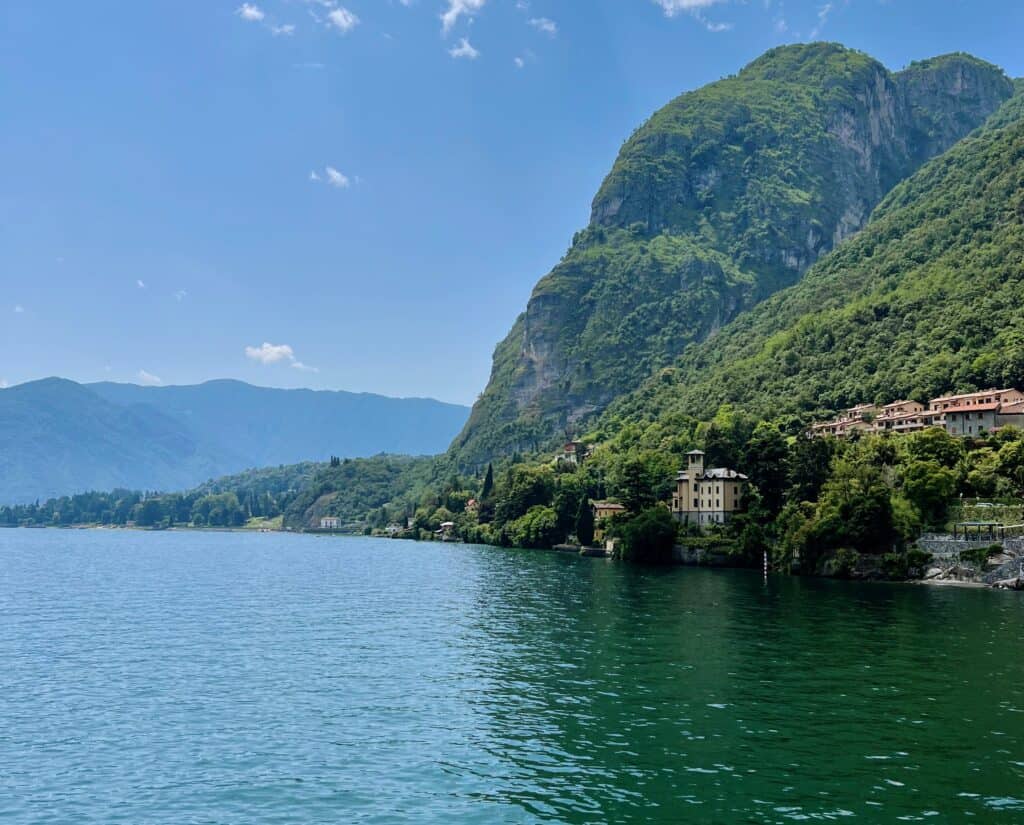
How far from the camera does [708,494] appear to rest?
13950cm

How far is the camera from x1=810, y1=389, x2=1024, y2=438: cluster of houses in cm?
13188

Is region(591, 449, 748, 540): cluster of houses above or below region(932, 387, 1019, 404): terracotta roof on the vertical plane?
below

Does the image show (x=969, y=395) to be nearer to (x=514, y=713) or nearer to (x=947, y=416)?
(x=947, y=416)

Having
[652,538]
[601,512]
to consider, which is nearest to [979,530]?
[652,538]

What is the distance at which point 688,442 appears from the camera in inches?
7229

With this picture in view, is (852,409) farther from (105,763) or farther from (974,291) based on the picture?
(105,763)

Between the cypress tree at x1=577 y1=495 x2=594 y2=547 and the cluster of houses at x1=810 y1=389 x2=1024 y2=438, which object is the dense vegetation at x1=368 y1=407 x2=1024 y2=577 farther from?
the cluster of houses at x1=810 y1=389 x2=1024 y2=438

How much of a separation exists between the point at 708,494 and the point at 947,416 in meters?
40.6

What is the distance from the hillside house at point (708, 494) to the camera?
5379 inches

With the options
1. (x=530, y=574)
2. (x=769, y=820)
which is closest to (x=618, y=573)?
(x=530, y=574)

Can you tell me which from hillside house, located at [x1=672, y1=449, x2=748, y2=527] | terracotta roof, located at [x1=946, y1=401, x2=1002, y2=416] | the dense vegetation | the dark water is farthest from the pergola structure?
terracotta roof, located at [x1=946, y1=401, x2=1002, y2=416]

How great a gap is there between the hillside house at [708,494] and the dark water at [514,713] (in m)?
60.9

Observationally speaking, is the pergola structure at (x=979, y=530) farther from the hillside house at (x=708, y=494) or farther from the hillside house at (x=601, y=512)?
the hillside house at (x=601, y=512)

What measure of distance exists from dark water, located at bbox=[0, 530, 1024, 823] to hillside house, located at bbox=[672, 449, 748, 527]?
200 feet
